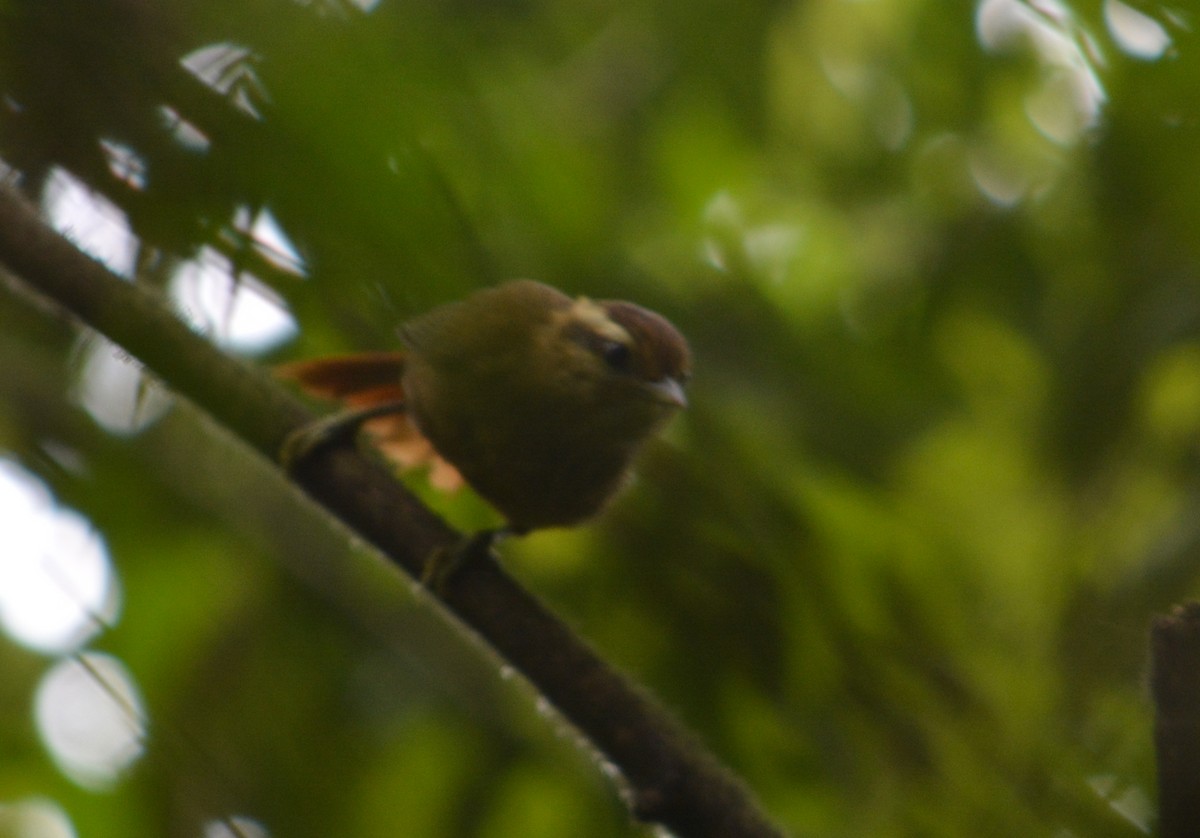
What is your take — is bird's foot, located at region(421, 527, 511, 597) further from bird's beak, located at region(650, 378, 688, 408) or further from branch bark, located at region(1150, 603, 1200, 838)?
branch bark, located at region(1150, 603, 1200, 838)

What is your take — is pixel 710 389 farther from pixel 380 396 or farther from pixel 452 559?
pixel 380 396

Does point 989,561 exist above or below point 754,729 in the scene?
above

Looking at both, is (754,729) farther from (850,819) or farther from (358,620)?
(358,620)

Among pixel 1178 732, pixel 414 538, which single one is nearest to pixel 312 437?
pixel 414 538

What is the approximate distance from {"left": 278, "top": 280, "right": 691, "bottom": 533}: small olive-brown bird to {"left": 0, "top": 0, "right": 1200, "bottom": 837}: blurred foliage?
99 mm

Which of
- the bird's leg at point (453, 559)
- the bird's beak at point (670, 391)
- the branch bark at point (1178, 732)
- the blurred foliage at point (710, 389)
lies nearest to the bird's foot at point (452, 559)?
the bird's leg at point (453, 559)

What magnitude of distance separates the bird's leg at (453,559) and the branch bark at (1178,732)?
1.12 m

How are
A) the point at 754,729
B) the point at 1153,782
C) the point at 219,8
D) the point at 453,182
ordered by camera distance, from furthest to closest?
the point at 754,729 < the point at 1153,782 < the point at 453,182 < the point at 219,8

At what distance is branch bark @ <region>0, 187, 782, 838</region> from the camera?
188 centimetres

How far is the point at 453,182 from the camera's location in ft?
5.59

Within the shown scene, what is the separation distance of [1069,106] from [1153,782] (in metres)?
1.61

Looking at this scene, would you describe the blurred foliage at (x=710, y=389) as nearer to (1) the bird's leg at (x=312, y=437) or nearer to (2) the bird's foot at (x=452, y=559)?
(1) the bird's leg at (x=312, y=437)

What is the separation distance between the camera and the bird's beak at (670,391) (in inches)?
104

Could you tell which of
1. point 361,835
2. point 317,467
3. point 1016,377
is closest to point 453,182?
point 317,467
